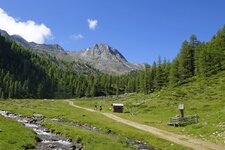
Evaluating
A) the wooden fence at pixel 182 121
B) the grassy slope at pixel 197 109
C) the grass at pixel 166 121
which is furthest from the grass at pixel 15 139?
the wooden fence at pixel 182 121

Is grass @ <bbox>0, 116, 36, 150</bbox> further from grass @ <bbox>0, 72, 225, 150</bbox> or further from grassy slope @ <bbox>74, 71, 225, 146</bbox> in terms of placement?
grassy slope @ <bbox>74, 71, 225, 146</bbox>

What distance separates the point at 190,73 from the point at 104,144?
109 metres

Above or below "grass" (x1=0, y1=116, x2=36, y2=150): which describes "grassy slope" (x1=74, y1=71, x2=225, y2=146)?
above

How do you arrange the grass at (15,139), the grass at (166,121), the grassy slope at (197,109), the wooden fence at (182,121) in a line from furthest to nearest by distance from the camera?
1. the wooden fence at (182,121)
2. the grassy slope at (197,109)
3. the grass at (166,121)
4. the grass at (15,139)

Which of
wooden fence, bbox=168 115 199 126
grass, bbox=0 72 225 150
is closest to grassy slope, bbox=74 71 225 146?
grass, bbox=0 72 225 150

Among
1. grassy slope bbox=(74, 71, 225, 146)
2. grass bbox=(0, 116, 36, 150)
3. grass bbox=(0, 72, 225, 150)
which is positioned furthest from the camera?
grassy slope bbox=(74, 71, 225, 146)

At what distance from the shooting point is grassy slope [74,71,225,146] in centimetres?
4698

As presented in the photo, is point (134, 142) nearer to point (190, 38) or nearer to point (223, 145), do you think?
point (223, 145)

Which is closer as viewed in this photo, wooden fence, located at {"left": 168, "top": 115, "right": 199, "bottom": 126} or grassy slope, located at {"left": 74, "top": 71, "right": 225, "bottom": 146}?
grassy slope, located at {"left": 74, "top": 71, "right": 225, "bottom": 146}

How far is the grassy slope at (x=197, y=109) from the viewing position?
4698 centimetres

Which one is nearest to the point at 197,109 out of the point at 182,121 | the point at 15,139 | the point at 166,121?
the point at 166,121

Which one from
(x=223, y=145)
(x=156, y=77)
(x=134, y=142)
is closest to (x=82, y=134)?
(x=134, y=142)

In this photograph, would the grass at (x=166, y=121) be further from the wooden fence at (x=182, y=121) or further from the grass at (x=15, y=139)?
the wooden fence at (x=182, y=121)

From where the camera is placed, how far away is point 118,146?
37.1m
